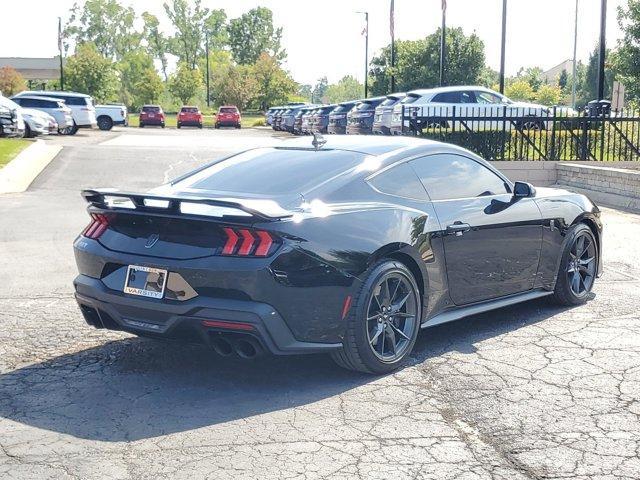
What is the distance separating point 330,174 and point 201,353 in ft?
4.90

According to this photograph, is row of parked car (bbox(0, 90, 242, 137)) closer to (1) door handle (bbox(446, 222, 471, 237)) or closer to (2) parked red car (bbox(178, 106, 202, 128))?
(2) parked red car (bbox(178, 106, 202, 128))

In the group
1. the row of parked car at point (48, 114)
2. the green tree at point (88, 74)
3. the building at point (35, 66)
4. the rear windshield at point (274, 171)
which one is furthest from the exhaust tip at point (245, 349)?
the building at point (35, 66)

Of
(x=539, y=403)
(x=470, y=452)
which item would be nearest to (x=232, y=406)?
(x=470, y=452)

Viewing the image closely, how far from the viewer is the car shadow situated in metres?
4.58

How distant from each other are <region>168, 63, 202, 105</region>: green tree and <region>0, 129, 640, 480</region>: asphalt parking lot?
86.1 metres

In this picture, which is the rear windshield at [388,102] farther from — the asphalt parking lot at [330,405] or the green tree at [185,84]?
the green tree at [185,84]

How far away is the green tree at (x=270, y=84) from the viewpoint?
88.6 meters

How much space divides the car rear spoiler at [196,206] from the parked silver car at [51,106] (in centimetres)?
3279

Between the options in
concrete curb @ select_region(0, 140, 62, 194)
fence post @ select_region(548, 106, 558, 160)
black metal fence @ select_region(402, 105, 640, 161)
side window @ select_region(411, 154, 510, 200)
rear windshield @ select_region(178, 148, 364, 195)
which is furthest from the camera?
black metal fence @ select_region(402, 105, 640, 161)

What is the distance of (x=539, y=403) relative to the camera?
4.86m

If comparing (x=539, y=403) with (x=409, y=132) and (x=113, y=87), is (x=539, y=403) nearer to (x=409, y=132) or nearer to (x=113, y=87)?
(x=409, y=132)

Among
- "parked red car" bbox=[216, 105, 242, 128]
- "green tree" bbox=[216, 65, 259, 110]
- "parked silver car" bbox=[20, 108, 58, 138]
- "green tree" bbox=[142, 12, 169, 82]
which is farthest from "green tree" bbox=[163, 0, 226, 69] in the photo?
"parked silver car" bbox=[20, 108, 58, 138]

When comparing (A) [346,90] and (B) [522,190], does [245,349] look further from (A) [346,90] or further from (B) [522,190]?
(A) [346,90]

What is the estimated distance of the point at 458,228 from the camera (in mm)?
6023
